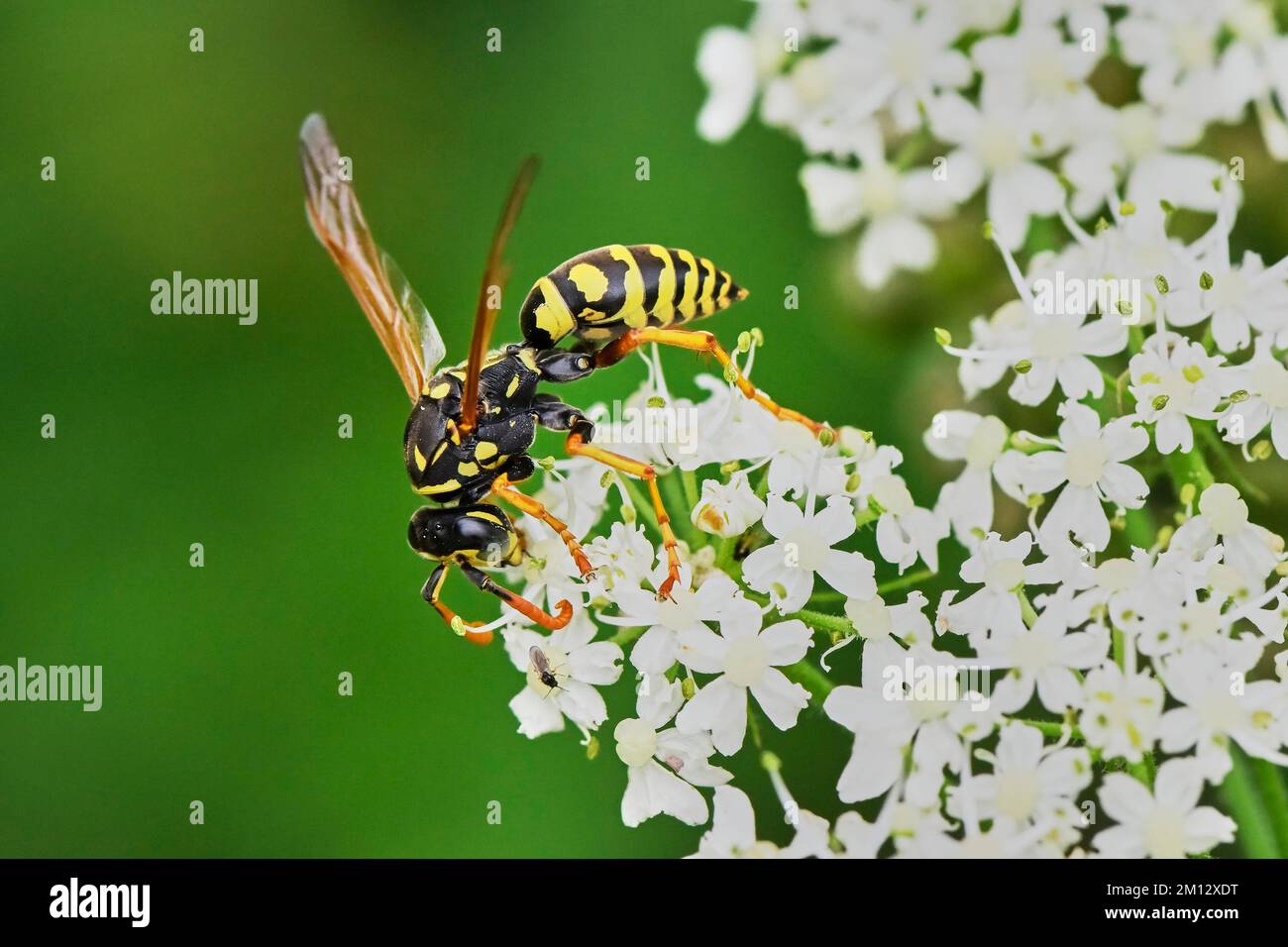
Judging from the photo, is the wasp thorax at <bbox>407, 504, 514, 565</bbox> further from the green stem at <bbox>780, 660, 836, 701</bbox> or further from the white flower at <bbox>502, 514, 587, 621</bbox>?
the green stem at <bbox>780, 660, 836, 701</bbox>

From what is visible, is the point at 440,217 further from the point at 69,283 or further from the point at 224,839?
the point at 224,839

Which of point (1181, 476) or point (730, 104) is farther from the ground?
point (730, 104)

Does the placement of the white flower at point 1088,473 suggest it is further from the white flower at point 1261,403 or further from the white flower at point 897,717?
the white flower at point 897,717

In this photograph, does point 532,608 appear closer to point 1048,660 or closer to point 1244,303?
point 1048,660

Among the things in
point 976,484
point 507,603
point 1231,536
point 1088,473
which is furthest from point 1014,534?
point 507,603
